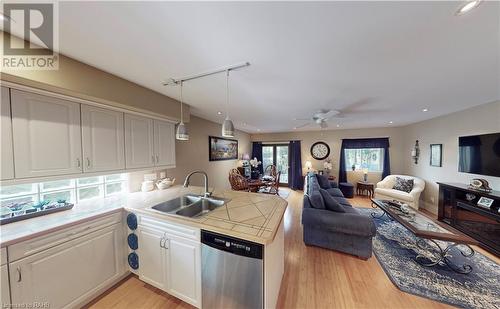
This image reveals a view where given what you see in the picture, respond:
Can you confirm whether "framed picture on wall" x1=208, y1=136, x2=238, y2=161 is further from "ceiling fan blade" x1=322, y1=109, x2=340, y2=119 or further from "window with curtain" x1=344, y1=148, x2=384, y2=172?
"window with curtain" x1=344, y1=148, x2=384, y2=172

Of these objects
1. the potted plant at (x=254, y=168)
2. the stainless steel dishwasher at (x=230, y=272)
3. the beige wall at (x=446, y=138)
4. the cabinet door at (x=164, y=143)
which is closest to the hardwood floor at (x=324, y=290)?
the stainless steel dishwasher at (x=230, y=272)

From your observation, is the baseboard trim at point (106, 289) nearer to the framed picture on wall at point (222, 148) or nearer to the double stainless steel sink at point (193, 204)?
the double stainless steel sink at point (193, 204)

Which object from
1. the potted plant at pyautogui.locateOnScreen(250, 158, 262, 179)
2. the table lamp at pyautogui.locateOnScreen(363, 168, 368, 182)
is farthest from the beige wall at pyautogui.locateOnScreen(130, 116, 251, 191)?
the table lamp at pyautogui.locateOnScreen(363, 168, 368, 182)

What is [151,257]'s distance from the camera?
176 cm

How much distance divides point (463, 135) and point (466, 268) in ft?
8.84

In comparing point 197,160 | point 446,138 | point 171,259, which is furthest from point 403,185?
point 171,259

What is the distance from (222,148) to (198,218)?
11.9 ft

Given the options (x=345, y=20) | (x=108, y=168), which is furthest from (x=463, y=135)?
(x=108, y=168)

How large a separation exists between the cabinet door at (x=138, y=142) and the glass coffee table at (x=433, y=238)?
386cm

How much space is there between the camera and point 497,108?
8.82 ft

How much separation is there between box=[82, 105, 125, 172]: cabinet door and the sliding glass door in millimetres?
5533

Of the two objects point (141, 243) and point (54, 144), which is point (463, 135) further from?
point (54, 144)

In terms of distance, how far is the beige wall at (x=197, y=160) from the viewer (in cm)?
337

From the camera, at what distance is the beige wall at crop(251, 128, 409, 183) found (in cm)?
544
